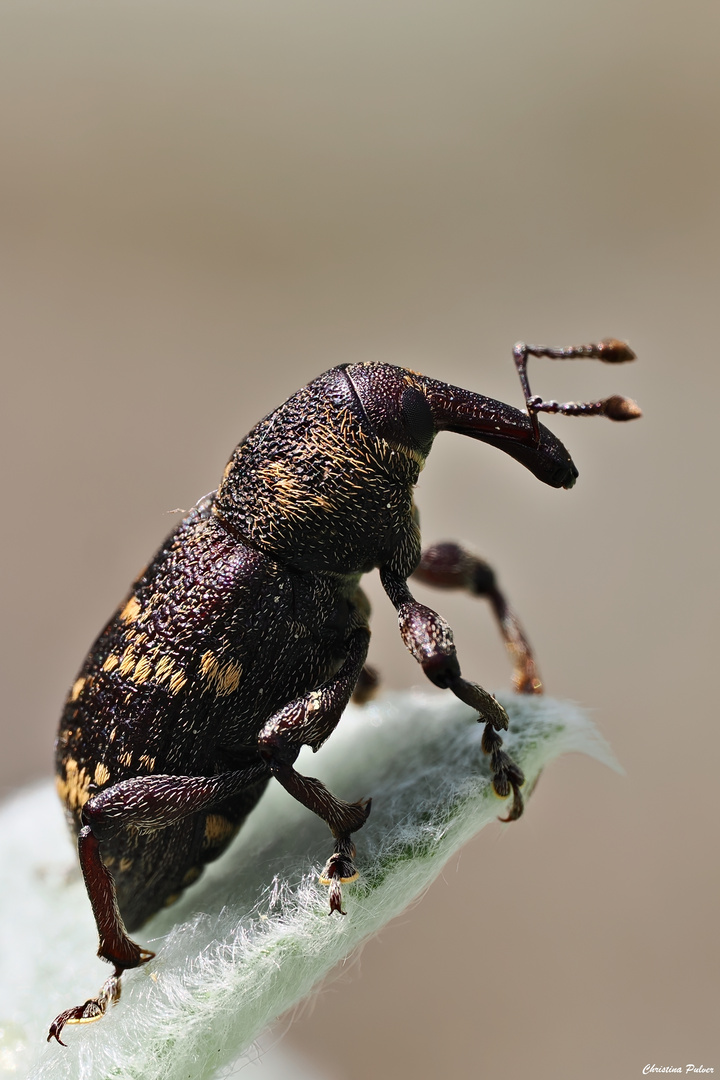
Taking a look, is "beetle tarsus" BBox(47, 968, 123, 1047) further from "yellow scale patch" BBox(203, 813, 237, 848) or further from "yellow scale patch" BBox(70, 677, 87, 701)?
"yellow scale patch" BBox(70, 677, 87, 701)

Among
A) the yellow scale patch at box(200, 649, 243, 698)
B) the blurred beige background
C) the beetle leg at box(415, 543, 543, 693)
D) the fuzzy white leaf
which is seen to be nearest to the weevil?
the yellow scale patch at box(200, 649, 243, 698)

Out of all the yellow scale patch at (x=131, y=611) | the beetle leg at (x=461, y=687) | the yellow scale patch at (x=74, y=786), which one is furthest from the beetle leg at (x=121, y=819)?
the beetle leg at (x=461, y=687)

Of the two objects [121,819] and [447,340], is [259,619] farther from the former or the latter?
[447,340]

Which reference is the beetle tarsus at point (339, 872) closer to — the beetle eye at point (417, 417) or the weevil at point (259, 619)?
the weevil at point (259, 619)

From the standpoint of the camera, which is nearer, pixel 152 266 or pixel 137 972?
pixel 137 972

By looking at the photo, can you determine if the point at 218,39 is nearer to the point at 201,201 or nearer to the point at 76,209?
the point at 201,201

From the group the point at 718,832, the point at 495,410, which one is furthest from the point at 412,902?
the point at 718,832

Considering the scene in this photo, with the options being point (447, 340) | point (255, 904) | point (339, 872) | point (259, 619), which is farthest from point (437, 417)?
point (447, 340)
